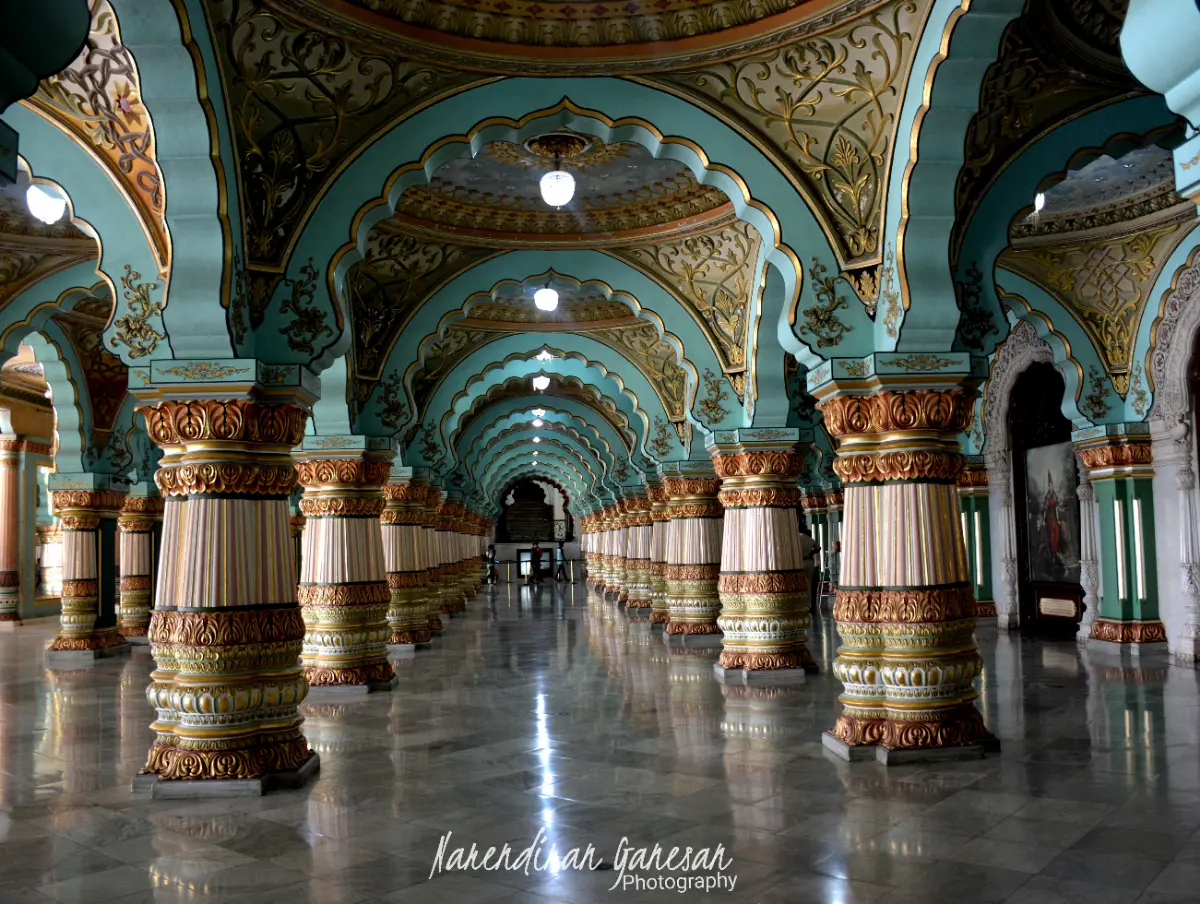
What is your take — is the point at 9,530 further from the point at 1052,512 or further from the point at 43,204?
the point at 1052,512

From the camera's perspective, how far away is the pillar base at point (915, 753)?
711 cm

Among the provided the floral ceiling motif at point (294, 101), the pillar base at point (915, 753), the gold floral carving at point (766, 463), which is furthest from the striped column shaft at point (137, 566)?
the pillar base at point (915, 753)

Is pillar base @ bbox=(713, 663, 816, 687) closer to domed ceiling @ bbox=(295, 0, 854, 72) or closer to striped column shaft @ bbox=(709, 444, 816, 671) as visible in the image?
striped column shaft @ bbox=(709, 444, 816, 671)

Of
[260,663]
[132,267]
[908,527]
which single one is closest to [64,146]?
[132,267]

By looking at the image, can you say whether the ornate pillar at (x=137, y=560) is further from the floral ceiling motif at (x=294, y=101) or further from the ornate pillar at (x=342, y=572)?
the floral ceiling motif at (x=294, y=101)

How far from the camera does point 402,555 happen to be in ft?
51.4

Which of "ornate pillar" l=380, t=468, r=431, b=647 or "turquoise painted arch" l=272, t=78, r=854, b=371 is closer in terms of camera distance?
"turquoise painted arch" l=272, t=78, r=854, b=371

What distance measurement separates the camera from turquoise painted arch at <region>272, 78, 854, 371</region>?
7.60 m

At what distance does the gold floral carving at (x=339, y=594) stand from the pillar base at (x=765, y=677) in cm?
423

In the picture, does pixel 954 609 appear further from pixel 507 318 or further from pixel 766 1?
pixel 507 318

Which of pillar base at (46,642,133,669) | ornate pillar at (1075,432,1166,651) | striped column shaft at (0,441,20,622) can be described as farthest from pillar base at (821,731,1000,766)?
striped column shaft at (0,441,20,622)

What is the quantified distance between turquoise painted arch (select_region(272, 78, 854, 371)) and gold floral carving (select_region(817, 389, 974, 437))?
580 mm

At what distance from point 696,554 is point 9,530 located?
17297 millimetres

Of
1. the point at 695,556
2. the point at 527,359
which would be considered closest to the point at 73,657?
the point at 527,359
